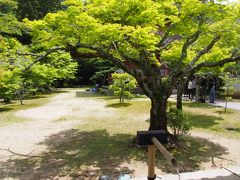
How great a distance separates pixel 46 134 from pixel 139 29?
6.77 meters

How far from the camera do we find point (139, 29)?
27.7 feet

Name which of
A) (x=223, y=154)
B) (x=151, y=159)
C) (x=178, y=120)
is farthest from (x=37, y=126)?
(x=151, y=159)

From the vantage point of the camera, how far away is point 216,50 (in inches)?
485

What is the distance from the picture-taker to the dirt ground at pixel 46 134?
31.0ft

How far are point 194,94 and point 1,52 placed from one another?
18391mm

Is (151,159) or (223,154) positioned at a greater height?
(151,159)

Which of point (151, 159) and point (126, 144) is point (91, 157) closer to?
point (126, 144)

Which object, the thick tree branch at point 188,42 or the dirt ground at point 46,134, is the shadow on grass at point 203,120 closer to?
the dirt ground at point 46,134

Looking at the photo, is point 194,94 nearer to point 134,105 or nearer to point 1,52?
point 134,105

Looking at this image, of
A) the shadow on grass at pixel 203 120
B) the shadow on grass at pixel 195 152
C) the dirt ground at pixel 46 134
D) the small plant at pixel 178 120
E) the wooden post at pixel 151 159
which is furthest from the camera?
the shadow on grass at pixel 203 120

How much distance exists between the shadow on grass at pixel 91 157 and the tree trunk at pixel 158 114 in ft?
3.17

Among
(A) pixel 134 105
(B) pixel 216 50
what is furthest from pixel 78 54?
(A) pixel 134 105

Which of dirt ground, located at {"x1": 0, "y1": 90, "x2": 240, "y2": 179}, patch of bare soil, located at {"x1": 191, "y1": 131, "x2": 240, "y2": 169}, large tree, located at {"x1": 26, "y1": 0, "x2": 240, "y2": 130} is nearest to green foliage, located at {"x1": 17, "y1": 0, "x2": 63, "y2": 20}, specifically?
dirt ground, located at {"x1": 0, "y1": 90, "x2": 240, "y2": 179}

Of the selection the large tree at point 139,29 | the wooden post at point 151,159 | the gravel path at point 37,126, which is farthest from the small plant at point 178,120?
the wooden post at point 151,159
